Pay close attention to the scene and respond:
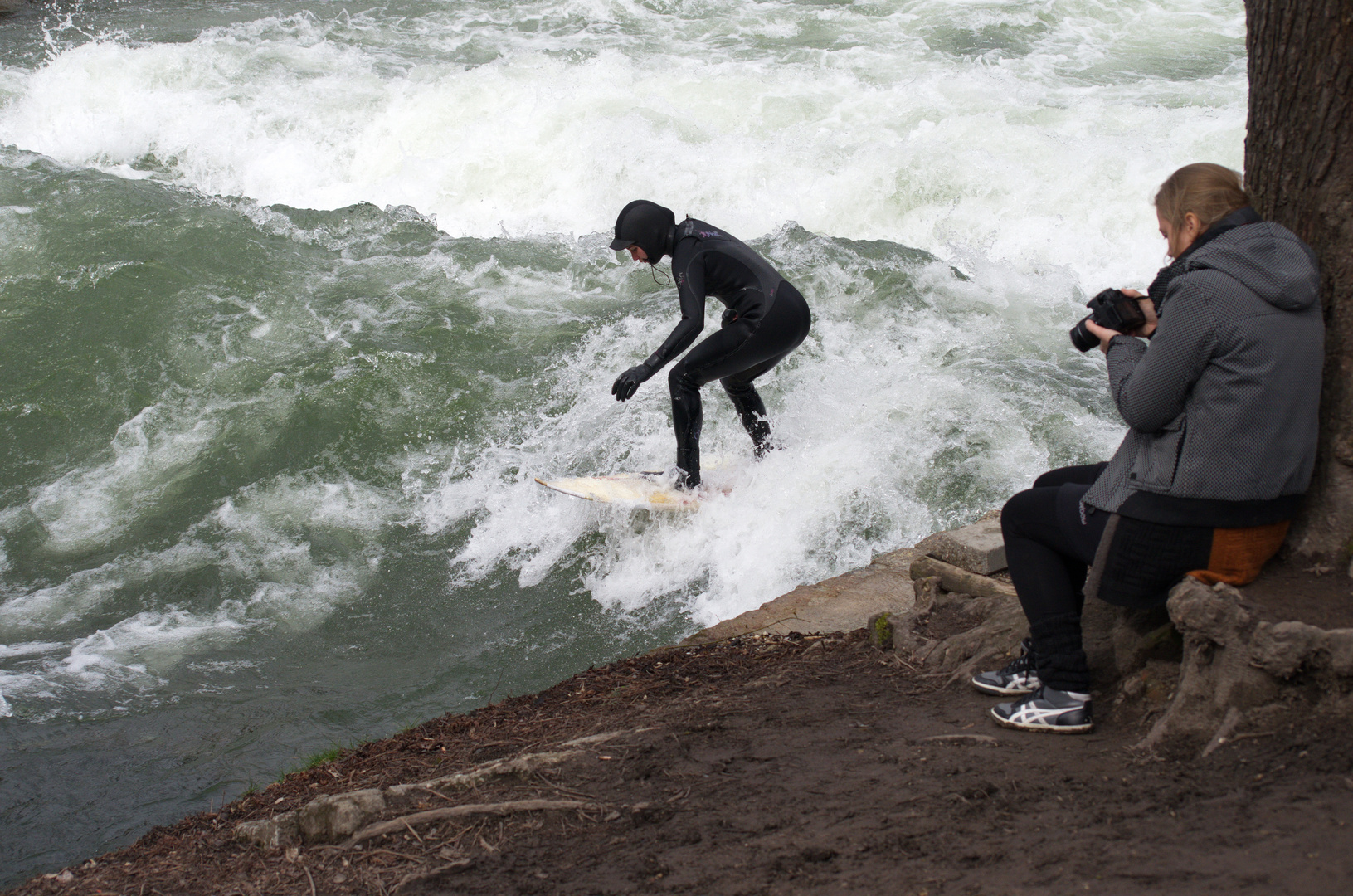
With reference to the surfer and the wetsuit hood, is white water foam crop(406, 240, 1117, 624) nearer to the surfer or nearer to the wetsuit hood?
the surfer

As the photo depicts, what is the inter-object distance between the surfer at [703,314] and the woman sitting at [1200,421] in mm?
3152

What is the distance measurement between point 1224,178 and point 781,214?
9.32 meters

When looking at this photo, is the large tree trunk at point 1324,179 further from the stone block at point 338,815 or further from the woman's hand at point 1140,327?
the stone block at point 338,815

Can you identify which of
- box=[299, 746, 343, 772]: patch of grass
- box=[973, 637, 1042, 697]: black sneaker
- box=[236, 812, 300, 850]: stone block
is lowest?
box=[299, 746, 343, 772]: patch of grass

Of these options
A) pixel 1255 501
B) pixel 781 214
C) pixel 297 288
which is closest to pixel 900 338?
pixel 781 214

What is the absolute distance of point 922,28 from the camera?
57.9 feet

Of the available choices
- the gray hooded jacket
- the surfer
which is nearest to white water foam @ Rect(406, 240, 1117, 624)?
the surfer

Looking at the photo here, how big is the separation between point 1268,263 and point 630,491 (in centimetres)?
461

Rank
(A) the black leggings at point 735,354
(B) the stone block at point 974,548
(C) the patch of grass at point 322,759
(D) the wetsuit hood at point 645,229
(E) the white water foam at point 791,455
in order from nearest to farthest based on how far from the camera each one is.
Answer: (C) the patch of grass at point 322,759 < (B) the stone block at point 974,548 < (D) the wetsuit hood at point 645,229 < (A) the black leggings at point 735,354 < (E) the white water foam at point 791,455

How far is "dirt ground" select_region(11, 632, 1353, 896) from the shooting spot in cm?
208

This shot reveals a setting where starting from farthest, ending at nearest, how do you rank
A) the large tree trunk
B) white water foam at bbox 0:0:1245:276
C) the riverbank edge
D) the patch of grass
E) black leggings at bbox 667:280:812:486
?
white water foam at bbox 0:0:1245:276, black leggings at bbox 667:280:812:486, the riverbank edge, the patch of grass, the large tree trunk

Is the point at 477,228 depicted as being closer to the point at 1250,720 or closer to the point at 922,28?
the point at 922,28

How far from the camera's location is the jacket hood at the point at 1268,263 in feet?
7.84

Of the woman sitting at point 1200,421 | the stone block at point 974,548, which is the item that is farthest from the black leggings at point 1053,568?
the stone block at point 974,548
